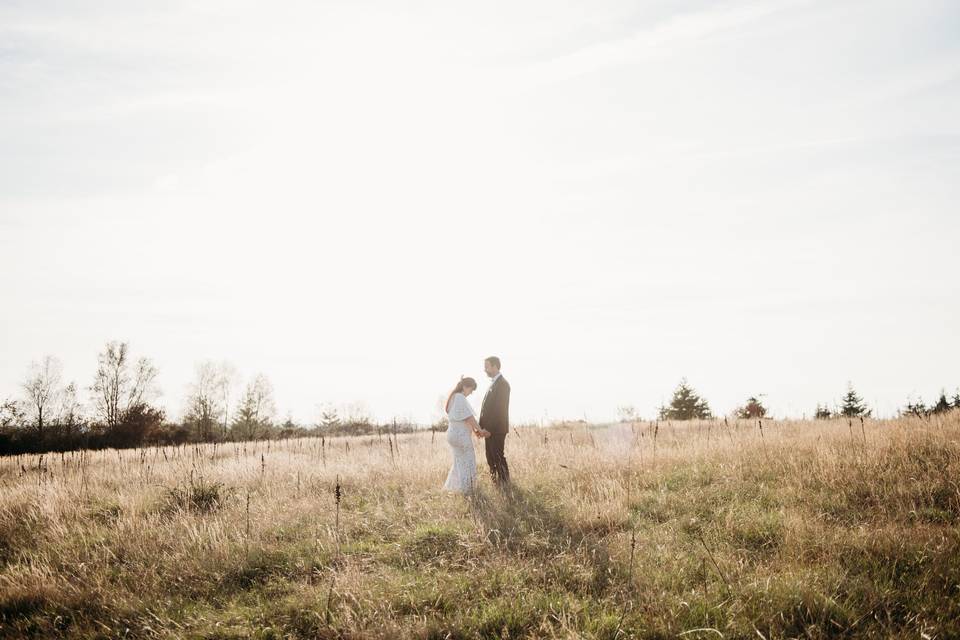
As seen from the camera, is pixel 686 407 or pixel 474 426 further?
pixel 686 407

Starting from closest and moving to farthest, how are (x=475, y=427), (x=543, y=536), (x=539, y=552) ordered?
(x=539, y=552)
(x=543, y=536)
(x=475, y=427)

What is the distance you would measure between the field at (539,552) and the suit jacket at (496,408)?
1.07 metres

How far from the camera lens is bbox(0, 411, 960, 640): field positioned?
470 centimetres

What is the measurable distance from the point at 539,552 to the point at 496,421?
145 inches

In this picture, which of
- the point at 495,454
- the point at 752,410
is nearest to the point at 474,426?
the point at 495,454

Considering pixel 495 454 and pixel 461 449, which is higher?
pixel 461 449

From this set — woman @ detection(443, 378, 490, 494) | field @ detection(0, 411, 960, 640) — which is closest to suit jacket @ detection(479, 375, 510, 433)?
woman @ detection(443, 378, 490, 494)

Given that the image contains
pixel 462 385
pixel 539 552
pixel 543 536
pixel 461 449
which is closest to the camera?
pixel 539 552

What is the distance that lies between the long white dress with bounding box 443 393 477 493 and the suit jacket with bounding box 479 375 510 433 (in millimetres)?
308

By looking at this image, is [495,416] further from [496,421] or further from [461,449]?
[461,449]

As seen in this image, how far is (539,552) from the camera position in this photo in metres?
6.05

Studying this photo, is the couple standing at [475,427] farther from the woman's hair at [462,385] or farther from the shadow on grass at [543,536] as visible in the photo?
the shadow on grass at [543,536]

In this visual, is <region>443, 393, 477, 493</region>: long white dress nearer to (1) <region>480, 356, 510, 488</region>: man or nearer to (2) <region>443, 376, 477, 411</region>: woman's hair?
(2) <region>443, 376, 477, 411</region>: woman's hair

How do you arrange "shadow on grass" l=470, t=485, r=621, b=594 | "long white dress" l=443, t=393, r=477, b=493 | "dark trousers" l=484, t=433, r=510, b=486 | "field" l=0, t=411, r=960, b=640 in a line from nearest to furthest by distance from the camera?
"field" l=0, t=411, r=960, b=640 < "shadow on grass" l=470, t=485, r=621, b=594 < "long white dress" l=443, t=393, r=477, b=493 < "dark trousers" l=484, t=433, r=510, b=486
